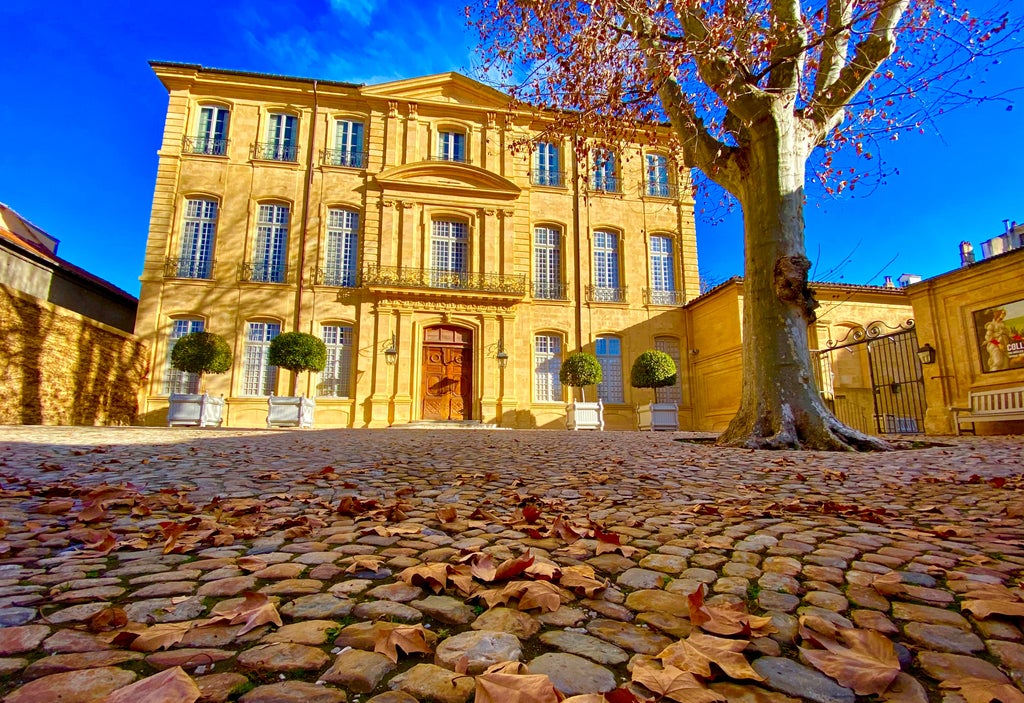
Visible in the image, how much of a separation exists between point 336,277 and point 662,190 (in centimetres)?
1238

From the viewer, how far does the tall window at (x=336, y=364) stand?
1672cm

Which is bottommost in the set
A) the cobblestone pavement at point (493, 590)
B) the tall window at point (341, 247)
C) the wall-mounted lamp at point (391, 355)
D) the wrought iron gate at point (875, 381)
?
the cobblestone pavement at point (493, 590)

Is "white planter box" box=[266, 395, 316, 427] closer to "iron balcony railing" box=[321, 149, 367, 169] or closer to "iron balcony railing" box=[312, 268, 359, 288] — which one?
"iron balcony railing" box=[312, 268, 359, 288]

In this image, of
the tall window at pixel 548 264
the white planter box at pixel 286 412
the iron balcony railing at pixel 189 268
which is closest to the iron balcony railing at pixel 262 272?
the iron balcony railing at pixel 189 268

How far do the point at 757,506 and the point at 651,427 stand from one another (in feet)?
40.3

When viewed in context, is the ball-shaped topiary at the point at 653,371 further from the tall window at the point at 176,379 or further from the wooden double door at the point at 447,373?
the tall window at the point at 176,379

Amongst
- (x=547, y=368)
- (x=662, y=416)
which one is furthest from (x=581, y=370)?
(x=662, y=416)

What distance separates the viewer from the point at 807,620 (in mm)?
1309

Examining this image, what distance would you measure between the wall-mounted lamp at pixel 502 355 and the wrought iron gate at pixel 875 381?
345 inches

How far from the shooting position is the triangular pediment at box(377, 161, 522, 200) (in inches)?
722

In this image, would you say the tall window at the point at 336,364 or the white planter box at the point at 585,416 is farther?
the tall window at the point at 336,364

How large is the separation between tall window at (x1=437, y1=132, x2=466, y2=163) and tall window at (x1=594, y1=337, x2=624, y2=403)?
27.7ft

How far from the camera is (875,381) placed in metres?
15.2

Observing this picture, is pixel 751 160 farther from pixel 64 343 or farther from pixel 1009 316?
pixel 64 343
